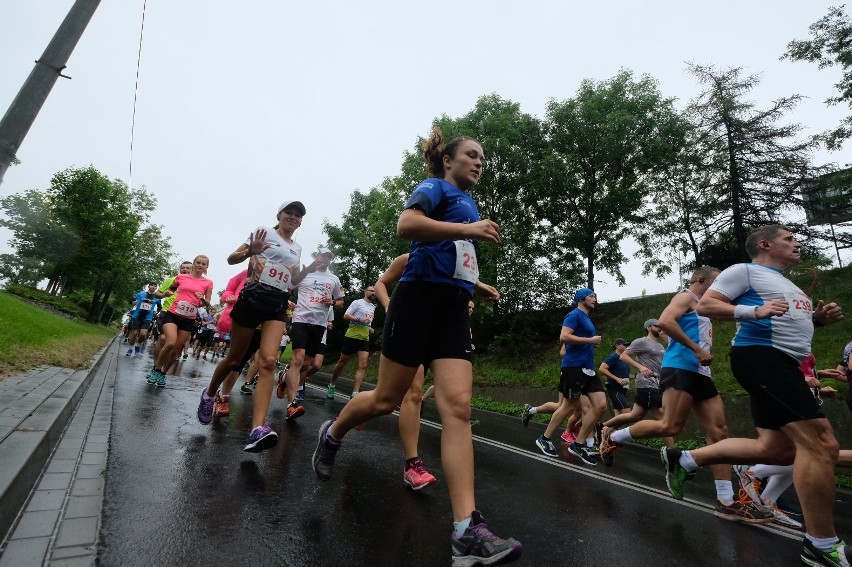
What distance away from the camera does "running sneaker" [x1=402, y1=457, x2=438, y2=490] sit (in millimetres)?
3590

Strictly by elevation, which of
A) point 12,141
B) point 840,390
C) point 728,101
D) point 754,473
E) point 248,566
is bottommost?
point 248,566

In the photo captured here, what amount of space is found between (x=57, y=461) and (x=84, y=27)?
13.4 feet

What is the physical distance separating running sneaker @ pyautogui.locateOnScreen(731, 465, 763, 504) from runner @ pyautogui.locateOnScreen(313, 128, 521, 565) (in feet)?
9.90

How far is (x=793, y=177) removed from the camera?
19422mm

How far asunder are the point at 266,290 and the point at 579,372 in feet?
14.4

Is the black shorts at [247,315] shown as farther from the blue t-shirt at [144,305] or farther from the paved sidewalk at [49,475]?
the blue t-shirt at [144,305]

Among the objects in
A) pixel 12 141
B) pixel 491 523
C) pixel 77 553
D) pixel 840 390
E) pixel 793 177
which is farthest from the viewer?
pixel 793 177

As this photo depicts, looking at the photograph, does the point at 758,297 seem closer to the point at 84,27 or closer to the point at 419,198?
the point at 419,198

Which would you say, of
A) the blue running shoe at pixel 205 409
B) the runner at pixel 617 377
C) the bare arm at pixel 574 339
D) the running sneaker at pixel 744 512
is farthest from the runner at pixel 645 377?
the blue running shoe at pixel 205 409

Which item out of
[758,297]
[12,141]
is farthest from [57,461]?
[758,297]

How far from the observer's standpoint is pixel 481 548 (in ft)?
6.79

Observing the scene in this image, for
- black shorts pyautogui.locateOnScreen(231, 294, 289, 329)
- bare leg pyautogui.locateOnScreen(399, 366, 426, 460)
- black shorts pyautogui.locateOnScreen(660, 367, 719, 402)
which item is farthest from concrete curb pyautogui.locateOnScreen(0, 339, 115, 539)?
black shorts pyautogui.locateOnScreen(660, 367, 719, 402)

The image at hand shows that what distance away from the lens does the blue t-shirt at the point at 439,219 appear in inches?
105

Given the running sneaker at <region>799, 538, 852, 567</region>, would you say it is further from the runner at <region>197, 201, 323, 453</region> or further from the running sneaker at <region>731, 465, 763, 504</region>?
the runner at <region>197, 201, 323, 453</region>
